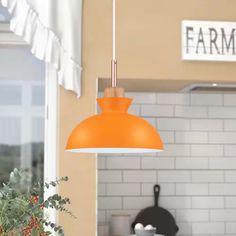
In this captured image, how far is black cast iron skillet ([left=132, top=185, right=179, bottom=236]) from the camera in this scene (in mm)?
3863

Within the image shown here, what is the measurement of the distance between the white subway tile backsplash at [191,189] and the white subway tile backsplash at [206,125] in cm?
43

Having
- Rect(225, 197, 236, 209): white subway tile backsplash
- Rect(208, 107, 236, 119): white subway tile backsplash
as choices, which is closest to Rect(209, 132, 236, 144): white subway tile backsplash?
Rect(208, 107, 236, 119): white subway tile backsplash

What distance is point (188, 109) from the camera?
4.08 meters

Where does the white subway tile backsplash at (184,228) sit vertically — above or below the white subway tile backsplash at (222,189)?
below

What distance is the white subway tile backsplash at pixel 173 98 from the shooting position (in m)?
4.05

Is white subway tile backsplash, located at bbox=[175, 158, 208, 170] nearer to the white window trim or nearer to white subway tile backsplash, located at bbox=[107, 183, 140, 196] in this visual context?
white subway tile backsplash, located at bbox=[107, 183, 140, 196]

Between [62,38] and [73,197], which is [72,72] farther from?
[73,197]

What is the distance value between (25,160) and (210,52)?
53.4 inches

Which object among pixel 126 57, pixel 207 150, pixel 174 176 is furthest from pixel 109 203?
pixel 126 57

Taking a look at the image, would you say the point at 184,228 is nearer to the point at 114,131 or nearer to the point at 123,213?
the point at 123,213

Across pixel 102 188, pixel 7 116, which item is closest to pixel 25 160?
pixel 7 116

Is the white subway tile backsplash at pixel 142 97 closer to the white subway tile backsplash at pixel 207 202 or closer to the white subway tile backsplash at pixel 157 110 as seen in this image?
the white subway tile backsplash at pixel 157 110

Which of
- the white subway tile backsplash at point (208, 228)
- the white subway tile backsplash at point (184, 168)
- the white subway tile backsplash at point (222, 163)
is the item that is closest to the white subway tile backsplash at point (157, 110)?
the white subway tile backsplash at point (184, 168)

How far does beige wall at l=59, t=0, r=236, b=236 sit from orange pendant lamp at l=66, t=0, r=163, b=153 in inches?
47.8
